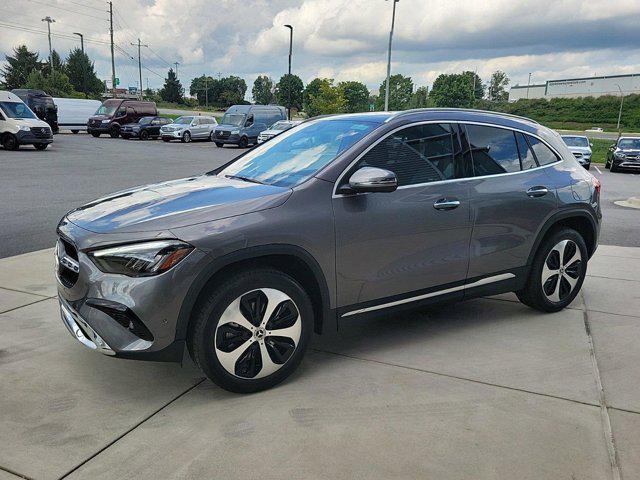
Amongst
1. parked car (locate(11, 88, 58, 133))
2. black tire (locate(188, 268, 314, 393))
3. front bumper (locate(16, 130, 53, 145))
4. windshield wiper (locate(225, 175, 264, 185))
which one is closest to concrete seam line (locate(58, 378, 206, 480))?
black tire (locate(188, 268, 314, 393))

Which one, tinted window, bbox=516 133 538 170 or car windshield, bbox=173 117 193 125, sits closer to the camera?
tinted window, bbox=516 133 538 170

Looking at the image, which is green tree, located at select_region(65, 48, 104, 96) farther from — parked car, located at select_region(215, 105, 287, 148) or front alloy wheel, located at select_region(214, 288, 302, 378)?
front alloy wheel, located at select_region(214, 288, 302, 378)

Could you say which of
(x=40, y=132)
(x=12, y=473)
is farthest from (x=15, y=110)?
(x=12, y=473)

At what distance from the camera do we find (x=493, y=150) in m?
4.53

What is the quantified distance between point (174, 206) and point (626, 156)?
24146 millimetres

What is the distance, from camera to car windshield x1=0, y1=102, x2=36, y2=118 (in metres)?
21.6

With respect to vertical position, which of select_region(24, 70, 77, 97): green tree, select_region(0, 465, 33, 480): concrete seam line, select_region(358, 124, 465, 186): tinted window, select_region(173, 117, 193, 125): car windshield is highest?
select_region(24, 70, 77, 97): green tree

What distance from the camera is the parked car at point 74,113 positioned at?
121 feet

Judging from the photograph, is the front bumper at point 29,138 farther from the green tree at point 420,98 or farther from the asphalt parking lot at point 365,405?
the green tree at point 420,98

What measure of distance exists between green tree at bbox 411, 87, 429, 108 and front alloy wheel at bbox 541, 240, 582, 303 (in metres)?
99.1

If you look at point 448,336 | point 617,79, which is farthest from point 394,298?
point 617,79

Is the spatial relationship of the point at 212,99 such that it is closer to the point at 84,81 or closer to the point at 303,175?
the point at 84,81

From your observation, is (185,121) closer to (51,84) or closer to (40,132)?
(40,132)

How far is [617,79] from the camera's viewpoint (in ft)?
371
